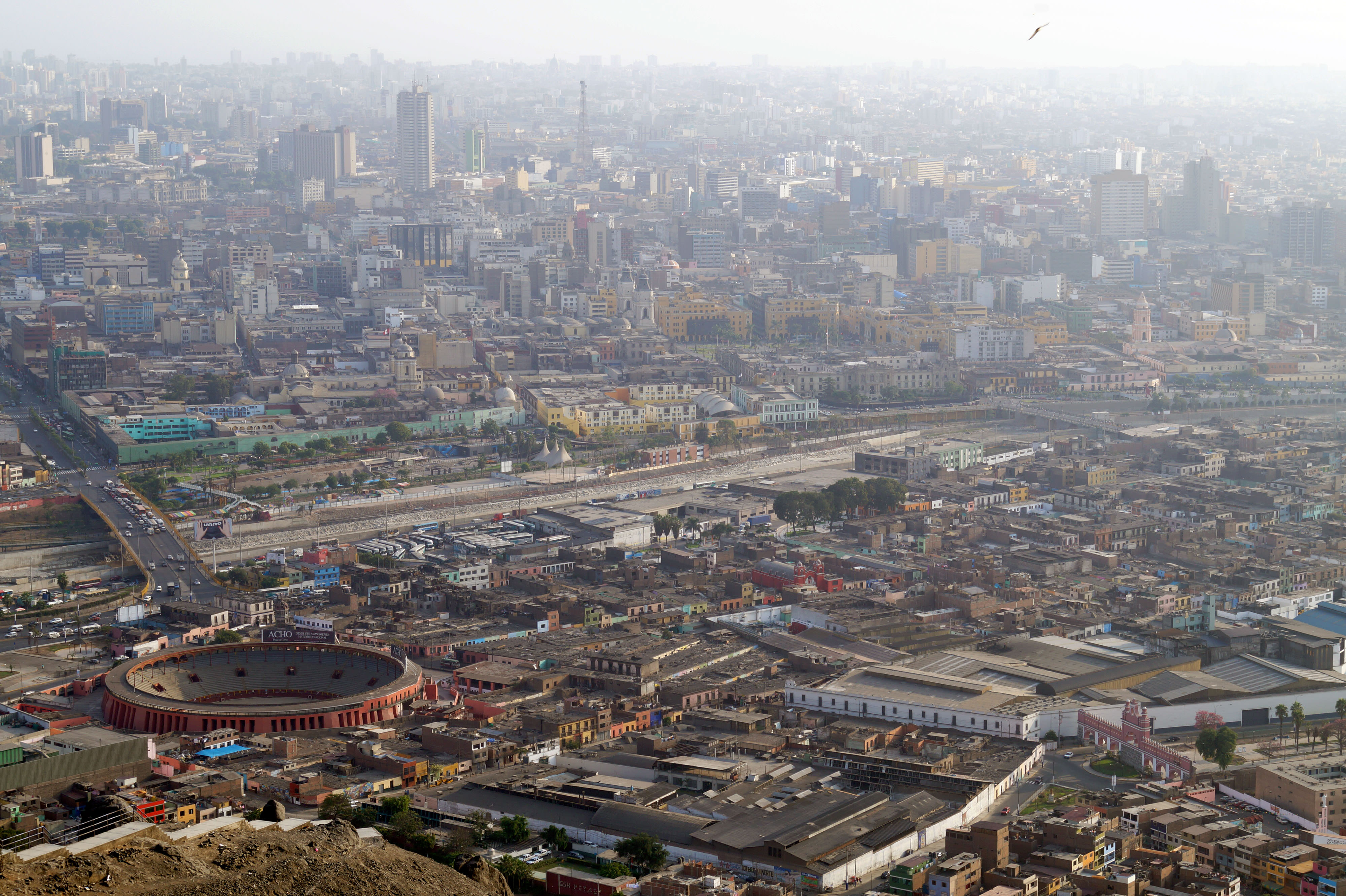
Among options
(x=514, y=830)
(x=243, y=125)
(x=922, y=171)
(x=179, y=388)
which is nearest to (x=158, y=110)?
(x=243, y=125)

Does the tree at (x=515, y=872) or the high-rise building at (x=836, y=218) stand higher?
the high-rise building at (x=836, y=218)

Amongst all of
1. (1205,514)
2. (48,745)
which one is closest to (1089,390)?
(1205,514)

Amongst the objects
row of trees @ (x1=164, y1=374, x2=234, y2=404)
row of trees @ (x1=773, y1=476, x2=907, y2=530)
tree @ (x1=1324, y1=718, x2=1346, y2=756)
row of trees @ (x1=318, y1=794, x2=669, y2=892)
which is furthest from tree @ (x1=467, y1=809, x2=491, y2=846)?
row of trees @ (x1=164, y1=374, x2=234, y2=404)

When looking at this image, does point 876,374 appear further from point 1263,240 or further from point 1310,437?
point 1263,240

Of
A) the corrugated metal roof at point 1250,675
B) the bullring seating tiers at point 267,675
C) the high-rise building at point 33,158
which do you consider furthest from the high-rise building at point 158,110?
the corrugated metal roof at point 1250,675

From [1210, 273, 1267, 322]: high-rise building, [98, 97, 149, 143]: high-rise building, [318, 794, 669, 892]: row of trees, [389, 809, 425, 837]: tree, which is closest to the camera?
[318, 794, 669, 892]: row of trees

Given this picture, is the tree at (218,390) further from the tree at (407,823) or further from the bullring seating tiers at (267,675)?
the tree at (407,823)

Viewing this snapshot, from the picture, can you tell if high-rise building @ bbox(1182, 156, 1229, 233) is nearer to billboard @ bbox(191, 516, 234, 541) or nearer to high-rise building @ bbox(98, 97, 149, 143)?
billboard @ bbox(191, 516, 234, 541)
